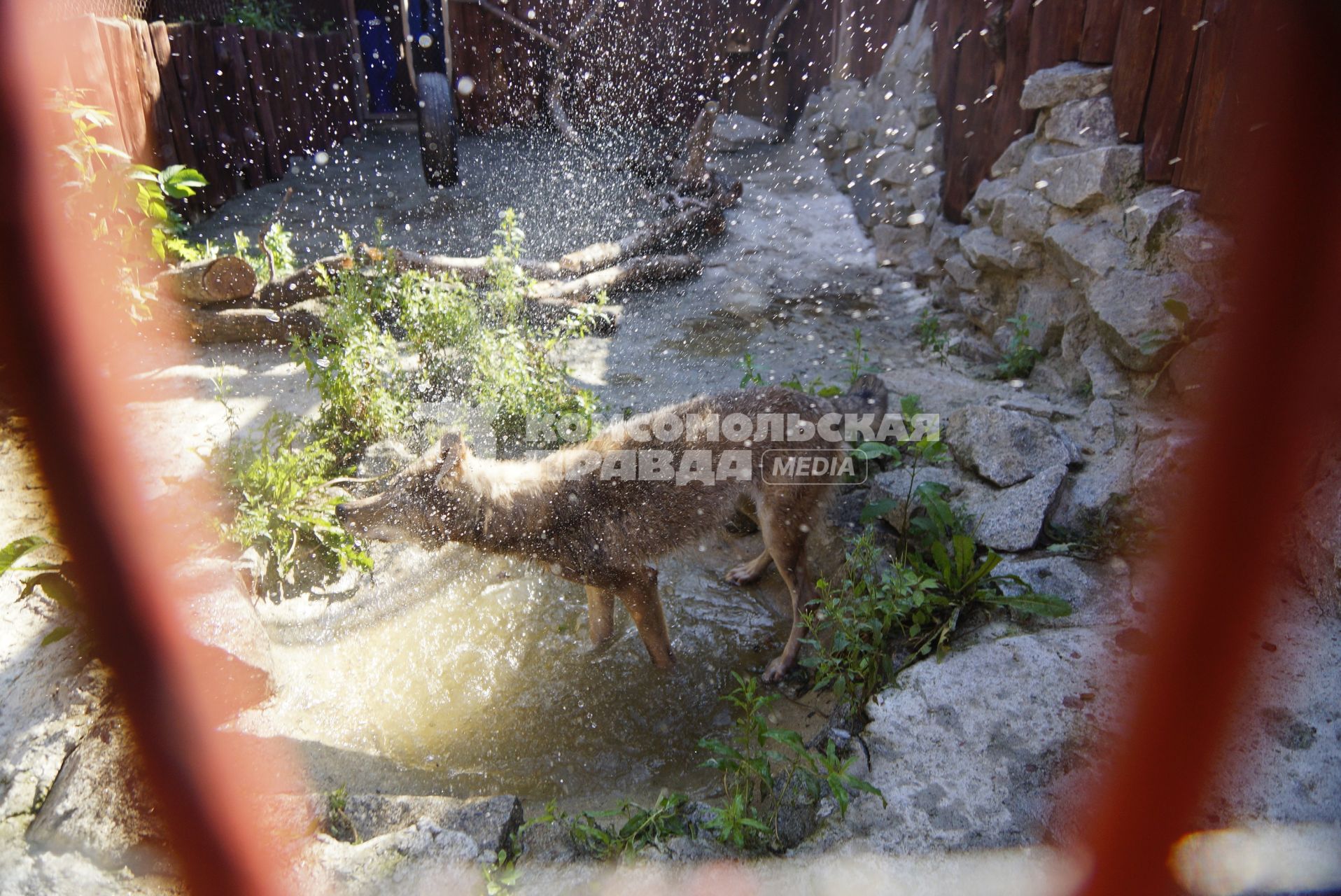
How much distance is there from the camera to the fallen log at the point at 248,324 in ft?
22.6

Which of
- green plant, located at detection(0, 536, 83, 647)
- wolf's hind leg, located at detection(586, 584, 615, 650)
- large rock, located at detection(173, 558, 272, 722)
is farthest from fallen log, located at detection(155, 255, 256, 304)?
wolf's hind leg, located at detection(586, 584, 615, 650)

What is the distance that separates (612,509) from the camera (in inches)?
165

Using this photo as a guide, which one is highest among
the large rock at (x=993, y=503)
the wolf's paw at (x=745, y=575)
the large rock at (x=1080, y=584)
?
the large rock at (x=993, y=503)

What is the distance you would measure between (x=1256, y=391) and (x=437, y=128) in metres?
9.52

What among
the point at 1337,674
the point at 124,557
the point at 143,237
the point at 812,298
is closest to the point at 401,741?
the point at 124,557

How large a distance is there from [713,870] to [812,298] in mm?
6816

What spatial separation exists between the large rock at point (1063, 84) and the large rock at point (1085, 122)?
65 mm

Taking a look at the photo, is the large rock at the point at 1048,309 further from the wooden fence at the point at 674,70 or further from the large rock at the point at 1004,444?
the large rock at the point at 1004,444

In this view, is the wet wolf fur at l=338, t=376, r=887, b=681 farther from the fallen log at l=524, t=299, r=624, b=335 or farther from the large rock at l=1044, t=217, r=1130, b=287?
the fallen log at l=524, t=299, r=624, b=335

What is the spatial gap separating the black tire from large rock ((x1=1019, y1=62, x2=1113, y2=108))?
23.3ft

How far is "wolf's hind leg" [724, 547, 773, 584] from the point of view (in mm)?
5027

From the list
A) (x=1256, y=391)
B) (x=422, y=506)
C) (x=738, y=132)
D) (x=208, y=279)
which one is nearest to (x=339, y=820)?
(x=422, y=506)

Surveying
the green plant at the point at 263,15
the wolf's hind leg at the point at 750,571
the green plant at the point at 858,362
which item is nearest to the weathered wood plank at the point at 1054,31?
the green plant at the point at 858,362

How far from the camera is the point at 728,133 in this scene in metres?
13.6
